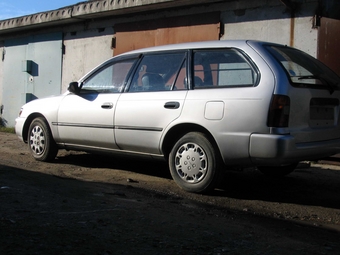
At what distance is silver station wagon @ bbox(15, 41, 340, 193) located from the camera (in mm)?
4514

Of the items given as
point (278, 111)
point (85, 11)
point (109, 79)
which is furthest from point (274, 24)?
point (85, 11)

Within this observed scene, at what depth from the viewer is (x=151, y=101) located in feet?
17.7

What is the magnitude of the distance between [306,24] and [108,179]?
4.39 metres

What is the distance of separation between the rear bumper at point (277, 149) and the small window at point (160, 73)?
1188 millimetres

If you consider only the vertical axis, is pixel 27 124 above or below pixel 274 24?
below

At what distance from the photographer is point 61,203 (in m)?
4.10

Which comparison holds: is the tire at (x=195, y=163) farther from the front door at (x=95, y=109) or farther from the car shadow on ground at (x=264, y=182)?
the front door at (x=95, y=109)

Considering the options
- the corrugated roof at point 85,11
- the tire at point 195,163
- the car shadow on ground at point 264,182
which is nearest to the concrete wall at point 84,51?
the corrugated roof at point 85,11

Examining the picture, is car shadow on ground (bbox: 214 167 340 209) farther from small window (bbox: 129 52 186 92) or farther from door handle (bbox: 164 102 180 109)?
small window (bbox: 129 52 186 92)

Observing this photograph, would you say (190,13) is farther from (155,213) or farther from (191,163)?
(155,213)

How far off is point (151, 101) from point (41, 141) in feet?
7.33

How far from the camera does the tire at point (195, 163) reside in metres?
4.84

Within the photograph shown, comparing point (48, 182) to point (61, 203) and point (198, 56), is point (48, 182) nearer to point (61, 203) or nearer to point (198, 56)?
point (61, 203)

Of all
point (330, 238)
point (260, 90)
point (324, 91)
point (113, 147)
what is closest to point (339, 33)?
point (324, 91)
